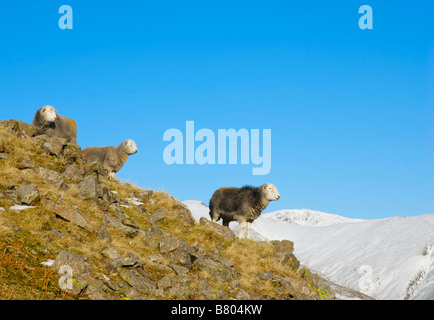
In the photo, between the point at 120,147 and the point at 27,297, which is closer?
the point at 27,297

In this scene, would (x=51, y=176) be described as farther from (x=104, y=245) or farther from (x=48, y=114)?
(x=48, y=114)

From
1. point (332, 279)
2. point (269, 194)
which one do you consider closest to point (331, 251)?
point (332, 279)

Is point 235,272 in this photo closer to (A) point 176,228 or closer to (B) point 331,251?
(A) point 176,228

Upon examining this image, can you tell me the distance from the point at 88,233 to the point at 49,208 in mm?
1812

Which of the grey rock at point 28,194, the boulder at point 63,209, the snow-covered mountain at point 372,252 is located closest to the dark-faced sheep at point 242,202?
the boulder at point 63,209

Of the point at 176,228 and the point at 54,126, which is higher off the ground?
the point at 54,126

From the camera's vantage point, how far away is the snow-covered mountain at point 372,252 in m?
62.2

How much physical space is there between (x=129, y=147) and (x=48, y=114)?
17.5 ft

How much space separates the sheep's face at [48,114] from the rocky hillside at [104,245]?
172 centimetres

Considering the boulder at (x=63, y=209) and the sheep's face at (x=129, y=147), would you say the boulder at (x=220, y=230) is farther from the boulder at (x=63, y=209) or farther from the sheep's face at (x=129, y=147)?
the boulder at (x=63, y=209)

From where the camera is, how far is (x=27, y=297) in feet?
36.6

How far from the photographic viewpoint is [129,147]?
28.0 m

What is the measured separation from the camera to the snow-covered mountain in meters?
62.2

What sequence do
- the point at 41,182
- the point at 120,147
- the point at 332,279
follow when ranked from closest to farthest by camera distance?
the point at 41,182, the point at 120,147, the point at 332,279
